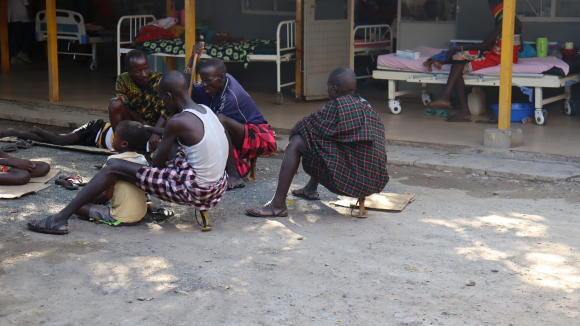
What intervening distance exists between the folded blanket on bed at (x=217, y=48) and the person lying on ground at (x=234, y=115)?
369 centimetres

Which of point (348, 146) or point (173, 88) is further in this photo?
point (348, 146)

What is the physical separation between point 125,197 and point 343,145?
149 centimetres

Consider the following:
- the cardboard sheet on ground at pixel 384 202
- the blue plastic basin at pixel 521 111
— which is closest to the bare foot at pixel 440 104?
the blue plastic basin at pixel 521 111

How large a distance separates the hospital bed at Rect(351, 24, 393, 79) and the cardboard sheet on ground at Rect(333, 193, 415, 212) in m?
4.69

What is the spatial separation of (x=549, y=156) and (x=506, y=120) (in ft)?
1.85

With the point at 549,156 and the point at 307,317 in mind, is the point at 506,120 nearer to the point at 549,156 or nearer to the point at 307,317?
the point at 549,156

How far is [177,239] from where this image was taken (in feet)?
12.9

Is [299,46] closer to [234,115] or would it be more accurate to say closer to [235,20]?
[235,20]

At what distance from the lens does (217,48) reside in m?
9.13

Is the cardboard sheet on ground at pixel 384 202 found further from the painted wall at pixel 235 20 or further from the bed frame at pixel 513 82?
the painted wall at pixel 235 20

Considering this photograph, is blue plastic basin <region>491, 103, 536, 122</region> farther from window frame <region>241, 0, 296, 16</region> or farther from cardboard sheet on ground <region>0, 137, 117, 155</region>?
cardboard sheet on ground <region>0, 137, 117, 155</region>

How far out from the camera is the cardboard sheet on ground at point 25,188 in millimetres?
4621

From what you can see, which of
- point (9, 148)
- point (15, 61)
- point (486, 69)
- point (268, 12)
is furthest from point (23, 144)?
point (15, 61)

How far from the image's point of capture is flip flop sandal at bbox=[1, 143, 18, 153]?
6.12m
